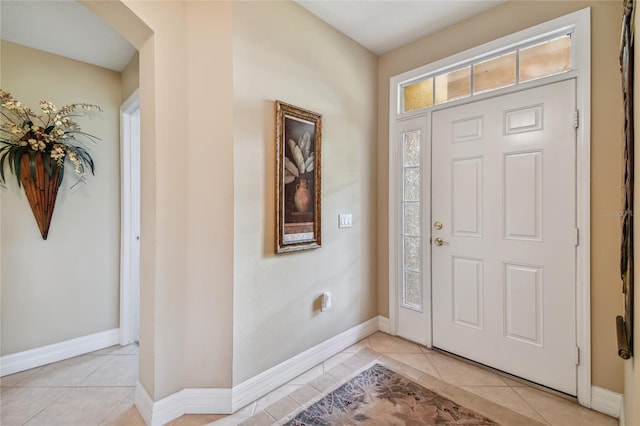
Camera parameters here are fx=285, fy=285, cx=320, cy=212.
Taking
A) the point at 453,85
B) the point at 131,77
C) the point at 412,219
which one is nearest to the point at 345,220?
the point at 412,219

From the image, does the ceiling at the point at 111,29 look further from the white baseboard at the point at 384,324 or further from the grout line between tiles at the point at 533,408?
the grout line between tiles at the point at 533,408

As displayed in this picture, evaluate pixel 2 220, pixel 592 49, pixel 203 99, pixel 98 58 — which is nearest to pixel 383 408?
pixel 203 99

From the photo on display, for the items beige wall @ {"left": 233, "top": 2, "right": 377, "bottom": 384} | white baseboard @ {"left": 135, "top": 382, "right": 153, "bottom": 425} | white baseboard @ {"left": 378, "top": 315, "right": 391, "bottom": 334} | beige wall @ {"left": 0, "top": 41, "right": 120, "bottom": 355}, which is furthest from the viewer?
white baseboard @ {"left": 378, "top": 315, "right": 391, "bottom": 334}

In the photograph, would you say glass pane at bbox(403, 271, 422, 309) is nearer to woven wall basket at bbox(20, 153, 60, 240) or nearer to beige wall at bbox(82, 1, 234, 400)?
beige wall at bbox(82, 1, 234, 400)

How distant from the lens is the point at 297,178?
6.75 feet

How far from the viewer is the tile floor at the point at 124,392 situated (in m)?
1.66

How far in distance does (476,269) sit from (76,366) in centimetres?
324

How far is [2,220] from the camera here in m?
2.17

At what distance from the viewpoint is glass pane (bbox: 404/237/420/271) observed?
257 centimetres

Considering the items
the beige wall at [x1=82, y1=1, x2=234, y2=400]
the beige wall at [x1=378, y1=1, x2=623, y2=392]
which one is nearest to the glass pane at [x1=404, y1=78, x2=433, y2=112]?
the beige wall at [x1=378, y1=1, x2=623, y2=392]

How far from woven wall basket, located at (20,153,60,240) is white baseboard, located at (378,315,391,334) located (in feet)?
9.90

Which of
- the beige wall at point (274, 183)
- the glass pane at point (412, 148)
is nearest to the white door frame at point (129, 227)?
the beige wall at point (274, 183)

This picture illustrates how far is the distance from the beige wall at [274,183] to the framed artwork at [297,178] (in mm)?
62

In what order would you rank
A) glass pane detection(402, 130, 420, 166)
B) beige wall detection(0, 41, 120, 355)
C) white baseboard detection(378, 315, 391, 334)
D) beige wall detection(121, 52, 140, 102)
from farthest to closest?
white baseboard detection(378, 315, 391, 334) < glass pane detection(402, 130, 420, 166) < beige wall detection(121, 52, 140, 102) < beige wall detection(0, 41, 120, 355)
